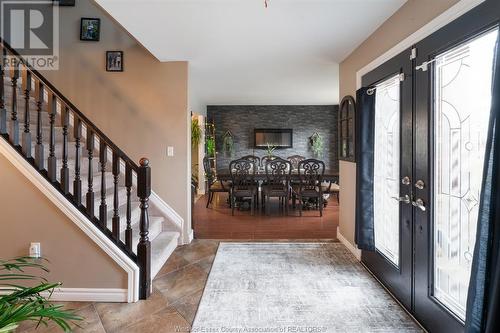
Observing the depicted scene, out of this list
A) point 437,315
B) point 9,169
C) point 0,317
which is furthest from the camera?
point 9,169

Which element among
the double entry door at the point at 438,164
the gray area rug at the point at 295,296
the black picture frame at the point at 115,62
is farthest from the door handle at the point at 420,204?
the black picture frame at the point at 115,62

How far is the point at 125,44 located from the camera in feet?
11.1

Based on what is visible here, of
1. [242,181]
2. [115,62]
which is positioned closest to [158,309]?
[115,62]

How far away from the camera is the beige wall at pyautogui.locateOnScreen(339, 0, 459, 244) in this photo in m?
1.86

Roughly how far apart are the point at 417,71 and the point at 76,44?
377 centimetres

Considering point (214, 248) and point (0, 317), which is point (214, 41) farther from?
point (0, 317)

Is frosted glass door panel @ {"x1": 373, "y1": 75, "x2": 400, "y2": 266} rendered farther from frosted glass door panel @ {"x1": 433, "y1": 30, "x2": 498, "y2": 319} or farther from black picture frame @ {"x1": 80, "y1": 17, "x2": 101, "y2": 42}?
black picture frame @ {"x1": 80, "y1": 17, "x2": 101, "y2": 42}

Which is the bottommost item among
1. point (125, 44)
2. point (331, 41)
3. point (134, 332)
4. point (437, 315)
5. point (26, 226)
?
point (134, 332)

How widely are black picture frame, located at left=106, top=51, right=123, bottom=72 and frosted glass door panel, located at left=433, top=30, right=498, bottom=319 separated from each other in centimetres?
332

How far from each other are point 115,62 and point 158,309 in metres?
2.90

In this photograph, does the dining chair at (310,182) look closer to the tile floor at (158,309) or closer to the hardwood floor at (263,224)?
the hardwood floor at (263,224)

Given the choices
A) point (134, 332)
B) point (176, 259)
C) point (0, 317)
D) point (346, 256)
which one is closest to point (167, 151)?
point (176, 259)

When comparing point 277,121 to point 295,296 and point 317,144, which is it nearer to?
point 317,144

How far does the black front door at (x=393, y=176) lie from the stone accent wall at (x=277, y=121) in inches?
208
